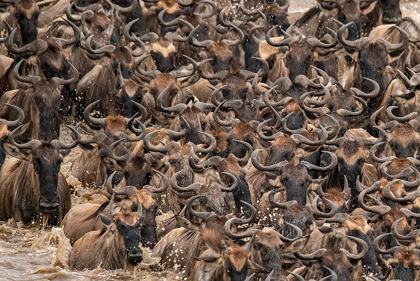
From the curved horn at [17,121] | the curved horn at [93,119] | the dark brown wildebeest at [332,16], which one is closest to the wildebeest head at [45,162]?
the curved horn at [17,121]

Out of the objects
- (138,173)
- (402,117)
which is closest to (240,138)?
(138,173)

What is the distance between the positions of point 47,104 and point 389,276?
5100 millimetres

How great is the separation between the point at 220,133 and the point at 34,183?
7.75 feet

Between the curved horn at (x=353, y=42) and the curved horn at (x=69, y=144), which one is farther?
the curved horn at (x=353, y=42)

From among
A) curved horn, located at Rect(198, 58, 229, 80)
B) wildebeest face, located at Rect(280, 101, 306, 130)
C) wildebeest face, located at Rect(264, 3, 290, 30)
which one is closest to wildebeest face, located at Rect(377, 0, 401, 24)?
wildebeest face, located at Rect(264, 3, 290, 30)

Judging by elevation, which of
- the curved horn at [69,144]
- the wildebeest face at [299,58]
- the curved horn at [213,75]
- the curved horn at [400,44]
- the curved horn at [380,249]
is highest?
the curved horn at [69,144]

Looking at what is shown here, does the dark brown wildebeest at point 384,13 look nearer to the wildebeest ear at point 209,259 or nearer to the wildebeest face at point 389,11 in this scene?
the wildebeest face at point 389,11

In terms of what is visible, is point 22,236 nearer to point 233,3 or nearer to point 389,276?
point 389,276

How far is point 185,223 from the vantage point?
600 inches

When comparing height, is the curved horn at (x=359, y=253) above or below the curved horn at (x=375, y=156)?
above

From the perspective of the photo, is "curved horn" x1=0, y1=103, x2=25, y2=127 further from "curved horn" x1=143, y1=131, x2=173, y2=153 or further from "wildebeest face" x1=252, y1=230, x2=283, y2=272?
"wildebeest face" x1=252, y1=230, x2=283, y2=272

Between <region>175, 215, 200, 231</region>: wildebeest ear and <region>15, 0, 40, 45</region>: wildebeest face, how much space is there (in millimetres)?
5645

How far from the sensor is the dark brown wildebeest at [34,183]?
16703 mm

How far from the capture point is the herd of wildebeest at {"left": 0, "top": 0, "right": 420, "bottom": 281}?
15234mm
